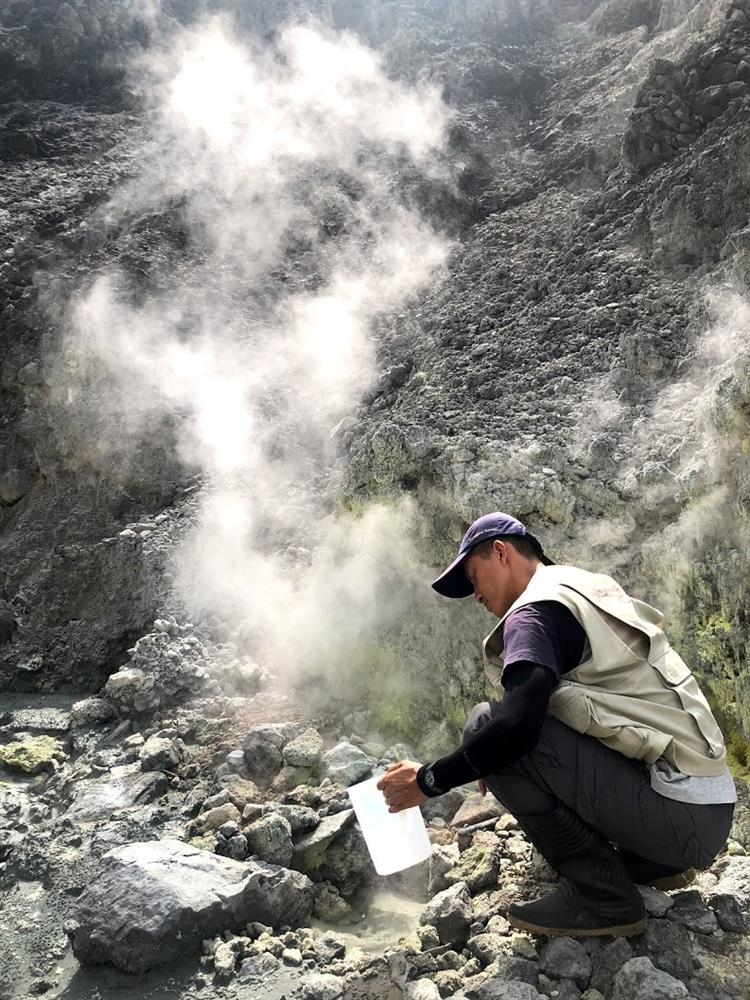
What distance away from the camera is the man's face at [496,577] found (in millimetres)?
2096

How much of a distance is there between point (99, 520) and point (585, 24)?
33.8 ft

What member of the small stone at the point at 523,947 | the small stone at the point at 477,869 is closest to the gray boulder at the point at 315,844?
the small stone at the point at 477,869

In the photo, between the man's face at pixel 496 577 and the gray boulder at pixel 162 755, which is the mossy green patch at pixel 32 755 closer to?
the gray boulder at pixel 162 755

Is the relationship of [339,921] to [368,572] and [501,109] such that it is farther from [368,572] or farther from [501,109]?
[501,109]

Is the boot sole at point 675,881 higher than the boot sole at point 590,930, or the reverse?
the boot sole at point 590,930

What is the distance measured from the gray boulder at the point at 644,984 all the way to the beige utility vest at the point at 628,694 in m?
0.49

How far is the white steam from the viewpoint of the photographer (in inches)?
202

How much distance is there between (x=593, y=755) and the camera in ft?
6.13

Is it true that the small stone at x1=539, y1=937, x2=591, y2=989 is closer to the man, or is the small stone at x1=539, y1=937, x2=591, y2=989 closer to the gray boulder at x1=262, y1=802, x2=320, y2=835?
the man

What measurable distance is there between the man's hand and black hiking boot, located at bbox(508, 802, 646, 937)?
297 millimetres

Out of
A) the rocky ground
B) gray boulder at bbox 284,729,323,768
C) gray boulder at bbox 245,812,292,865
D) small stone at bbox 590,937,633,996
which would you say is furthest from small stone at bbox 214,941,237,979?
gray boulder at bbox 284,729,323,768

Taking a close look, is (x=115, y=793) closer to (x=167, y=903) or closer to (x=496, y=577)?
(x=167, y=903)

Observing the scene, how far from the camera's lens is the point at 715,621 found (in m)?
3.20

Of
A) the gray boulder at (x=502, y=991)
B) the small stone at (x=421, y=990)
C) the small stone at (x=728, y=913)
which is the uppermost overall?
the gray boulder at (x=502, y=991)
